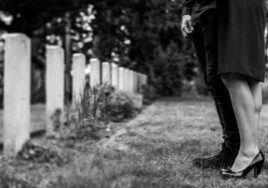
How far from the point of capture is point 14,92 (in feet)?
9.36

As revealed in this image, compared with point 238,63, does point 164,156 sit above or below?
below

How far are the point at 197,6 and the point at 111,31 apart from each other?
29.4 feet

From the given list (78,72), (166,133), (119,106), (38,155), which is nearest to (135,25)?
(119,106)

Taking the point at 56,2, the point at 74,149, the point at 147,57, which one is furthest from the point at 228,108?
the point at 56,2

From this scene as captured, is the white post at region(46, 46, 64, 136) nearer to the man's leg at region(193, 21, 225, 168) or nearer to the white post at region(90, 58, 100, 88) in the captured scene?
the man's leg at region(193, 21, 225, 168)

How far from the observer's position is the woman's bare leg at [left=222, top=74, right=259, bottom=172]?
2738 millimetres

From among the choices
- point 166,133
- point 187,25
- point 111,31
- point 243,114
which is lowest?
point 166,133

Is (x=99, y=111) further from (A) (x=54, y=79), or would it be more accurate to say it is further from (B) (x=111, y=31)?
(B) (x=111, y=31)

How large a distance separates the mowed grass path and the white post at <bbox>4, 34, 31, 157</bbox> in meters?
0.50

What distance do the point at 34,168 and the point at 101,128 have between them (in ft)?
6.98

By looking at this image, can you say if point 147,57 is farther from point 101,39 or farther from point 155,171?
point 155,171

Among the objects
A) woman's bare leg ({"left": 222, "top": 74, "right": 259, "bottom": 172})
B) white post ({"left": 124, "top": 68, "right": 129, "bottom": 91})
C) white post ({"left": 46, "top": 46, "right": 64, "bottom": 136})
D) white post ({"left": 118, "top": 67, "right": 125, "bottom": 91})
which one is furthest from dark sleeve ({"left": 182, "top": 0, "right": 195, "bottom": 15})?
white post ({"left": 124, "top": 68, "right": 129, "bottom": 91})

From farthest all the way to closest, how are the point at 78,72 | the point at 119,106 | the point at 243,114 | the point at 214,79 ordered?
the point at 119,106 → the point at 78,72 → the point at 214,79 → the point at 243,114

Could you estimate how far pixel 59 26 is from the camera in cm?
1638
